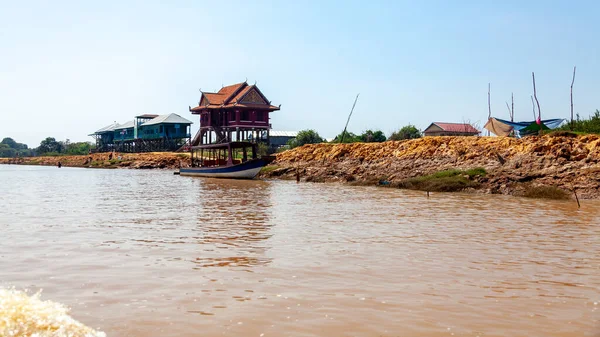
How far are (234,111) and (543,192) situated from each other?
128 ft

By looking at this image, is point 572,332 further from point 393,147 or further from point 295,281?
point 393,147

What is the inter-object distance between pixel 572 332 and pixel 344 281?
2.46 meters

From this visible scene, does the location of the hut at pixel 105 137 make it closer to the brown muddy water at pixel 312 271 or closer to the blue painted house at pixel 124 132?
the blue painted house at pixel 124 132

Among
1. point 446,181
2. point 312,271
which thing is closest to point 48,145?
point 446,181

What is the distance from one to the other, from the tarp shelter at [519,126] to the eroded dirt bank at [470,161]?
3645 mm

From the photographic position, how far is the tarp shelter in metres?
29.1

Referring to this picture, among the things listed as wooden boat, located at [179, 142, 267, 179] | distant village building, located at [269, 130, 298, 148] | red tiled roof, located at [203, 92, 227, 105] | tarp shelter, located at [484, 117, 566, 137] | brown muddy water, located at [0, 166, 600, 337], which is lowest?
brown muddy water, located at [0, 166, 600, 337]

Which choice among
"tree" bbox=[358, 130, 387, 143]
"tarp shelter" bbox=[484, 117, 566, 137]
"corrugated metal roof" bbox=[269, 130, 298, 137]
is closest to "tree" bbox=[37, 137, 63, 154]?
"corrugated metal roof" bbox=[269, 130, 298, 137]

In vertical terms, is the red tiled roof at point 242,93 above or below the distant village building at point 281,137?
above

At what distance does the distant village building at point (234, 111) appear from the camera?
5306cm

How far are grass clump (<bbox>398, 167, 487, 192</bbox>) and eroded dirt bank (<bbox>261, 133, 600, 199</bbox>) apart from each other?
1.44 ft

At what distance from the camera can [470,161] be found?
24.4 metres

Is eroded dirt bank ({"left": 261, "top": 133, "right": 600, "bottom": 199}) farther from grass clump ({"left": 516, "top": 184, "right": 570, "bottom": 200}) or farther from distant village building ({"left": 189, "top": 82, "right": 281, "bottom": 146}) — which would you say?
distant village building ({"left": 189, "top": 82, "right": 281, "bottom": 146})

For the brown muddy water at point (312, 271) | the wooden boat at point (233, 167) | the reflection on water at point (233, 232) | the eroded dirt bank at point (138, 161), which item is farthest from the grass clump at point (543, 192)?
the eroded dirt bank at point (138, 161)
